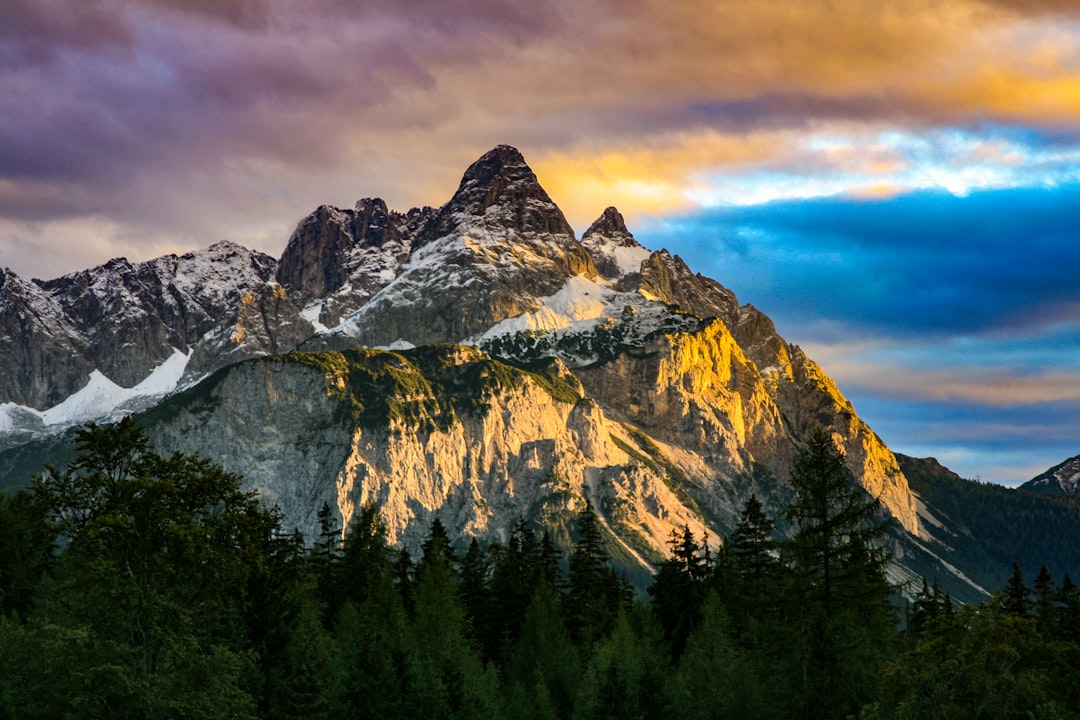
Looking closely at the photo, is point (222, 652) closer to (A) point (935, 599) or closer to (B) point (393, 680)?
(B) point (393, 680)

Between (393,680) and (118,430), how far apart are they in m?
20.9

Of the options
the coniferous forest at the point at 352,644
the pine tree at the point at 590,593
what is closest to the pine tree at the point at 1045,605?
the coniferous forest at the point at 352,644

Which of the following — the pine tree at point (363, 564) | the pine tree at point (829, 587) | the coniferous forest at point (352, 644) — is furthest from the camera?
the pine tree at point (363, 564)

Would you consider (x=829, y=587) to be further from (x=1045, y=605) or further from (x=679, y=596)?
(x=679, y=596)

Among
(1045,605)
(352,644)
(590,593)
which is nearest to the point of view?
(352,644)

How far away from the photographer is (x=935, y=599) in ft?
390

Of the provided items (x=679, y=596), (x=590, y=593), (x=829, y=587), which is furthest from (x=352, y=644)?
(x=590, y=593)

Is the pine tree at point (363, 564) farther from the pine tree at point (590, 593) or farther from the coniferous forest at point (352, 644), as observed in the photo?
the coniferous forest at point (352, 644)

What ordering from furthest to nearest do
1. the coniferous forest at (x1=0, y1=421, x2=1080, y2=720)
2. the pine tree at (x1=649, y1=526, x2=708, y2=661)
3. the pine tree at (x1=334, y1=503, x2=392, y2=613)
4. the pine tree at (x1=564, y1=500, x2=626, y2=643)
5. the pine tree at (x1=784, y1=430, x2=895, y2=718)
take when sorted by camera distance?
the pine tree at (x1=334, y1=503, x2=392, y2=613) → the pine tree at (x1=564, y1=500, x2=626, y2=643) → the pine tree at (x1=649, y1=526, x2=708, y2=661) → the pine tree at (x1=784, y1=430, x2=895, y2=718) → the coniferous forest at (x1=0, y1=421, x2=1080, y2=720)

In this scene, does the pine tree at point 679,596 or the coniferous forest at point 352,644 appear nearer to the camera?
the coniferous forest at point 352,644

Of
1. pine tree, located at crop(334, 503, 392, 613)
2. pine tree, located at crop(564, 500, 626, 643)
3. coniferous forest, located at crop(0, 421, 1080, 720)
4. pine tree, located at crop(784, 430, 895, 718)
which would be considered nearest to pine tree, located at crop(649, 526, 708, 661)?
pine tree, located at crop(564, 500, 626, 643)

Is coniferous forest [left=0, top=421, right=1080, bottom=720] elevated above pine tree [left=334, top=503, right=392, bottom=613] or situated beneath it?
situated beneath

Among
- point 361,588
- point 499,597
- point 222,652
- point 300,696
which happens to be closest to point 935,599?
point 499,597

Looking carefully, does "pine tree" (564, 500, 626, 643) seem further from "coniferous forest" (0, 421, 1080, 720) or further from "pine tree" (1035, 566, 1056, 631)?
"pine tree" (1035, 566, 1056, 631)
